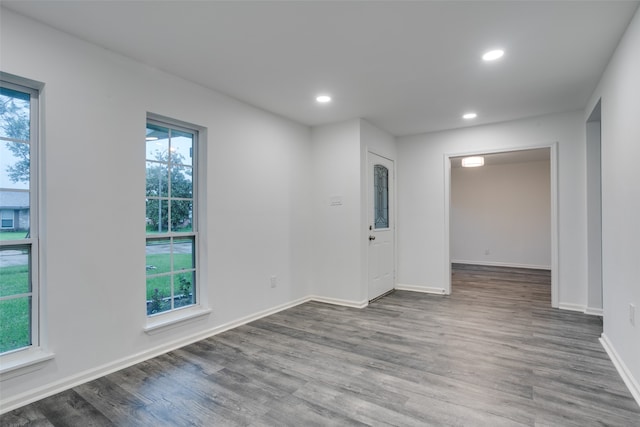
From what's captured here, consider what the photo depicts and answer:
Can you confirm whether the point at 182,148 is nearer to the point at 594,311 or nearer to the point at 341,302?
the point at 341,302

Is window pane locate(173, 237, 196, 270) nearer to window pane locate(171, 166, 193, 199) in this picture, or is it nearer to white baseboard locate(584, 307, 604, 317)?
window pane locate(171, 166, 193, 199)

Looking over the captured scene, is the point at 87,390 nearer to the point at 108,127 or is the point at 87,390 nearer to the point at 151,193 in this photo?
the point at 151,193

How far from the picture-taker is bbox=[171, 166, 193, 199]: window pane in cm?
319

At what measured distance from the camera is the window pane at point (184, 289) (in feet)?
10.5

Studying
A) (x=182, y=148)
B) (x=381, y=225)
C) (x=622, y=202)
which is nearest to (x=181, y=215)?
(x=182, y=148)

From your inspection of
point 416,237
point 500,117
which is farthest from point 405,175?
point 500,117

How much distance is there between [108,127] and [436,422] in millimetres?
3003

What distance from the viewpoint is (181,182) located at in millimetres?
3254

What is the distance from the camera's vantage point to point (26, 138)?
229 centimetres

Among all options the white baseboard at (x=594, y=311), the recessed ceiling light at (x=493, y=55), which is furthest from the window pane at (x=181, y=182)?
the white baseboard at (x=594, y=311)

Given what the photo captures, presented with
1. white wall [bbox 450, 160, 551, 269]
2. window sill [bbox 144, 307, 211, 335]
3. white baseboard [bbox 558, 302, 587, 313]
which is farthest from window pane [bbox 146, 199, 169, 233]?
white wall [bbox 450, 160, 551, 269]

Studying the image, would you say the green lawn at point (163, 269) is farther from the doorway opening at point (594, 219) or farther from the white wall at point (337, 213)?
the doorway opening at point (594, 219)

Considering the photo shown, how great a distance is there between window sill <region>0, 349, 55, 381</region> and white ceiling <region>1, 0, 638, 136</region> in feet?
7.15

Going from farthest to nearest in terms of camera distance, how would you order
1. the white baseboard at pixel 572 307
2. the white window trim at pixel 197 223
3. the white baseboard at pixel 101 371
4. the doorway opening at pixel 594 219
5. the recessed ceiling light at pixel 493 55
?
the white baseboard at pixel 572 307, the doorway opening at pixel 594 219, the white window trim at pixel 197 223, the recessed ceiling light at pixel 493 55, the white baseboard at pixel 101 371
